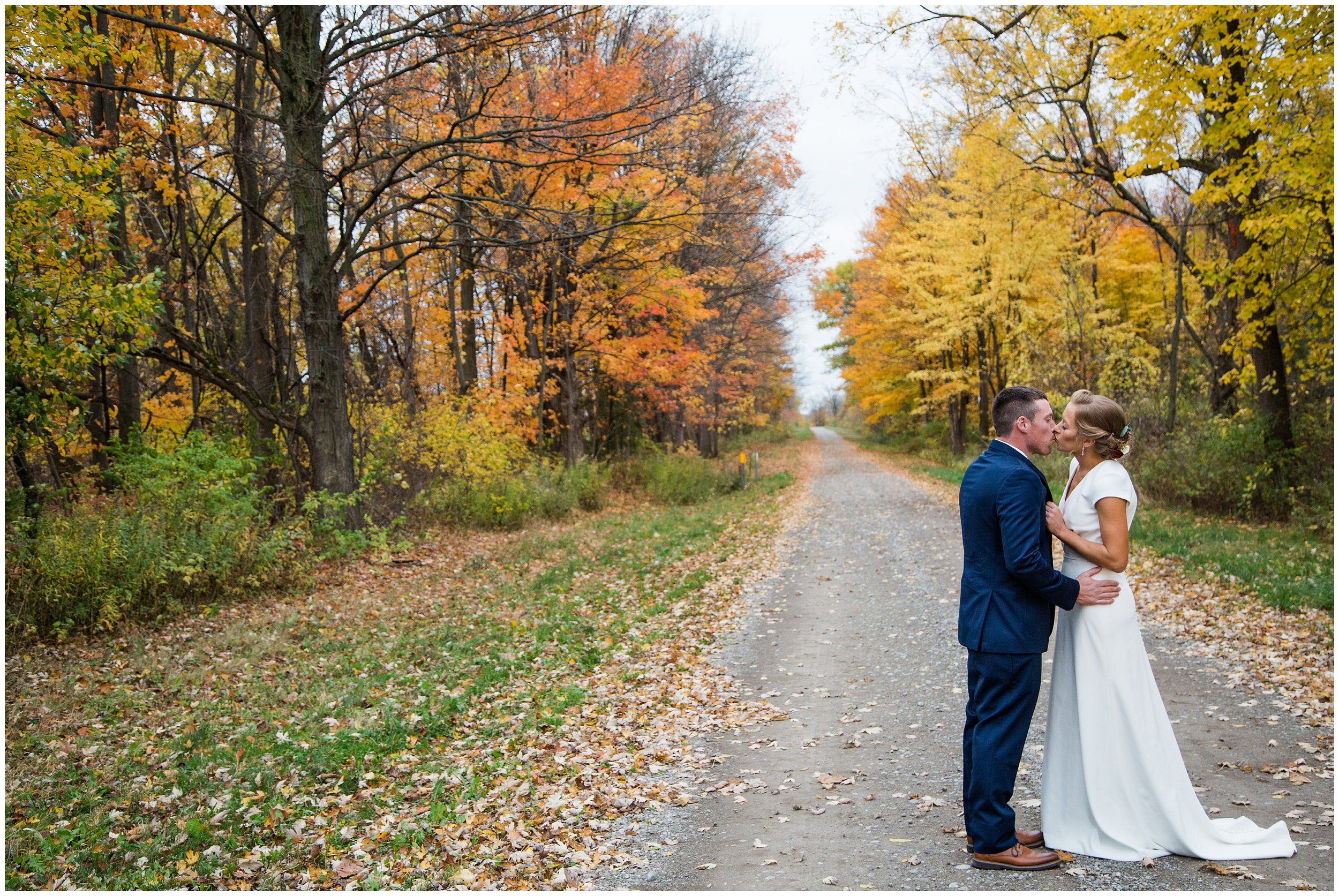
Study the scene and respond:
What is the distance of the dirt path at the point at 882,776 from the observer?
12.7 feet

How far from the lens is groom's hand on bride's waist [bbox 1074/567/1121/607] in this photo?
3.94 m

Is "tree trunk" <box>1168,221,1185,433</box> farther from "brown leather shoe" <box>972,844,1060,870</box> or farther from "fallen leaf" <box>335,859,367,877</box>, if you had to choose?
"fallen leaf" <box>335,859,367,877</box>

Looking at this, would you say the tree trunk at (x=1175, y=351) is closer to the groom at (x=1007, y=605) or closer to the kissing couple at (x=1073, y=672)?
the kissing couple at (x=1073, y=672)

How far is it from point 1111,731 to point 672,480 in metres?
17.7

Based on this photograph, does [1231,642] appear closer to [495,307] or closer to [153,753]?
[153,753]

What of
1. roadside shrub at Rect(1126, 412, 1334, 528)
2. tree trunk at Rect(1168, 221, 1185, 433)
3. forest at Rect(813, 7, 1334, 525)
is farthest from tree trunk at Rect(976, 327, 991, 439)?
roadside shrub at Rect(1126, 412, 1334, 528)

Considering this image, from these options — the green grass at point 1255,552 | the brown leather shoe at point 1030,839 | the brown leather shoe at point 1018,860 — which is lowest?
the brown leather shoe at point 1030,839

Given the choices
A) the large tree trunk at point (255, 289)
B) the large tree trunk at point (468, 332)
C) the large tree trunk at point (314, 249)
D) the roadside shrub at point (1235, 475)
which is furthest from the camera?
the large tree trunk at point (468, 332)

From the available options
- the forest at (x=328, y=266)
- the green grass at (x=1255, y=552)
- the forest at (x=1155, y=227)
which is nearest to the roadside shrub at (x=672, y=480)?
the forest at (x=328, y=266)

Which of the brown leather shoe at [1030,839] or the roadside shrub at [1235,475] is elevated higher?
the roadside shrub at [1235,475]

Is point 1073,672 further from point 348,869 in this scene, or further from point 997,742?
point 348,869

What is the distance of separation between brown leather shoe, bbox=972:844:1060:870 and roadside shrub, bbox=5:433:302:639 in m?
7.96

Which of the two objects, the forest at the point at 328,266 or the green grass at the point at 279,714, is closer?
the green grass at the point at 279,714

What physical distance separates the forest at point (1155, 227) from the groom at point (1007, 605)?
804cm
